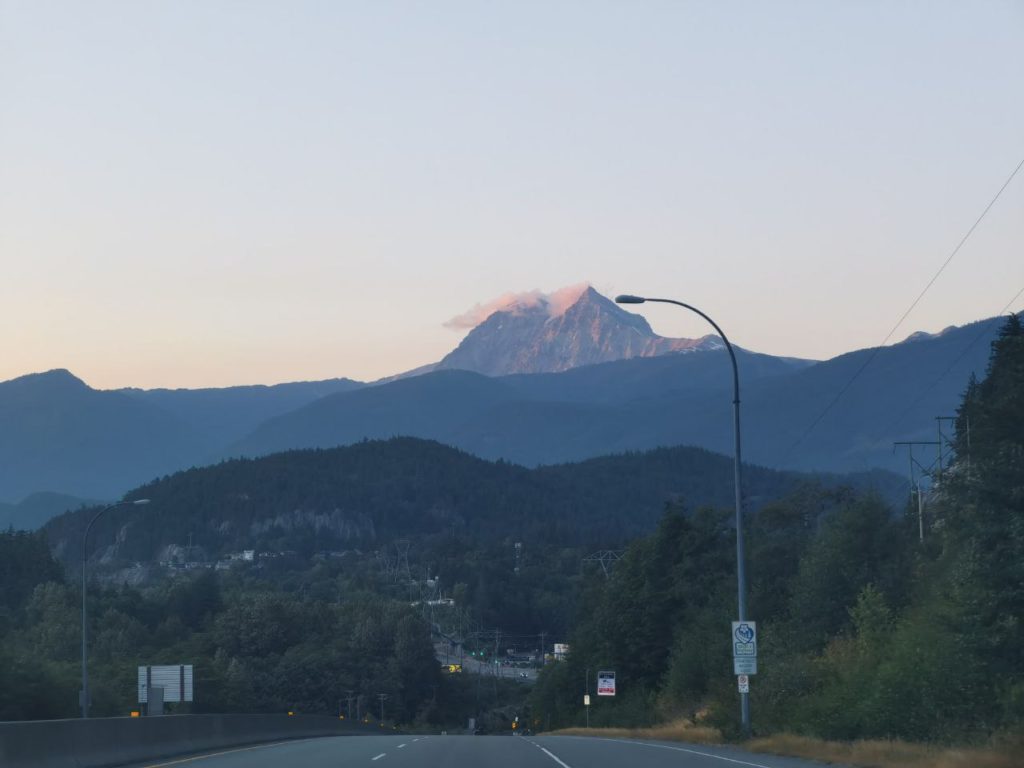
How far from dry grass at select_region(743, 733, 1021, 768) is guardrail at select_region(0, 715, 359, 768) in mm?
14413

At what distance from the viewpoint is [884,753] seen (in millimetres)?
28672

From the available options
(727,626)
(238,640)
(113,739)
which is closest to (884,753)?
(113,739)

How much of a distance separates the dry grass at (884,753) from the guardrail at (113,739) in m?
14.4

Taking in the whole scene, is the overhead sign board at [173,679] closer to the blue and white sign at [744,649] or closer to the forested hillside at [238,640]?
the blue and white sign at [744,649]

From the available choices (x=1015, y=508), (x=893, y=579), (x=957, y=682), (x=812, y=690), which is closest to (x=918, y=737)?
(x=957, y=682)

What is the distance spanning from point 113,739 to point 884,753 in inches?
627

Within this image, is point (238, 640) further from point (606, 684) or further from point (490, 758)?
point (490, 758)

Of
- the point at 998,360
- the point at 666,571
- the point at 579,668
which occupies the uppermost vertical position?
the point at 998,360

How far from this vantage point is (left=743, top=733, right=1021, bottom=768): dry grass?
24.2 m

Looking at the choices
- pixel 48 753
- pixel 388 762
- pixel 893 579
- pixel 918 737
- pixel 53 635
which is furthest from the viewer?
pixel 53 635

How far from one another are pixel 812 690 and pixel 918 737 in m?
9.31

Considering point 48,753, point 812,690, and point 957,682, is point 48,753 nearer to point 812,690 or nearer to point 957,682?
point 957,682

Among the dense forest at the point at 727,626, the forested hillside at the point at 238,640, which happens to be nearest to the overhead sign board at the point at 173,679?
the dense forest at the point at 727,626

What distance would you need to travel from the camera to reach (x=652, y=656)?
103 metres
